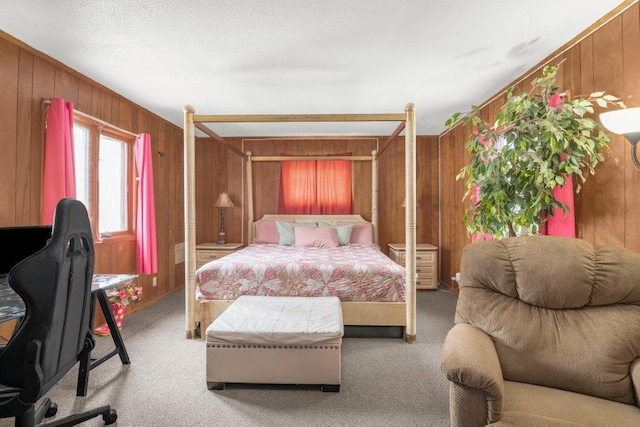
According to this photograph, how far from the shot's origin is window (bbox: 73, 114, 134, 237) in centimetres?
323

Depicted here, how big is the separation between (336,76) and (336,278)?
1894mm

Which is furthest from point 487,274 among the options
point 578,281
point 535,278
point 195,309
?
point 195,309

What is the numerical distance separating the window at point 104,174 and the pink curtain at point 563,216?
4037 mm

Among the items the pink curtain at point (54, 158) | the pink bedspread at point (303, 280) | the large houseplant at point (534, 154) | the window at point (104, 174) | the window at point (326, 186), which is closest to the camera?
the large houseplant at point (534, 154)

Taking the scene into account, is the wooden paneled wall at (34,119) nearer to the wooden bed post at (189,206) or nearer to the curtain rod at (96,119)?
the curtain rod at (96,119)

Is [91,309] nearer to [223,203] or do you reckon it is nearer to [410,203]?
[410,203]

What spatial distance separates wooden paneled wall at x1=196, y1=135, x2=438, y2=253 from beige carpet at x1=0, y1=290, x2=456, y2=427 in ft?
8.80

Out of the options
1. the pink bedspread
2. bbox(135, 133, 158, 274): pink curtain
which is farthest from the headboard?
the pink bedspread

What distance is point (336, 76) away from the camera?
310cm

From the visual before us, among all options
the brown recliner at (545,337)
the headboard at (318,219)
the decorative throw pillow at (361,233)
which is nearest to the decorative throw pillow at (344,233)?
the decorative throw pillow at (361,233)

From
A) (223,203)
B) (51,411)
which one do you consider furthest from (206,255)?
(51,411)

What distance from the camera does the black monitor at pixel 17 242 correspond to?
7.11ft

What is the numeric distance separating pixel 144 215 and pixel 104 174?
2.00 feet

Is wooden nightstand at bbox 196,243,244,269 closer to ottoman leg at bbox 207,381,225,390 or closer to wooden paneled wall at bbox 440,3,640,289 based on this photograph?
ottoman leg at bbox 207,381,225,390
